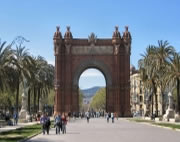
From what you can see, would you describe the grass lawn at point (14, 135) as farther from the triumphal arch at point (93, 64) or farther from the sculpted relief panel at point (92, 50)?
the sculpted relief panel at point (92, 50)

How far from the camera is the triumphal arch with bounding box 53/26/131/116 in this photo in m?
90.0

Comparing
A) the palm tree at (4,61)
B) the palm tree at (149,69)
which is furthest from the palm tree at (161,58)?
the palm tree at (4,61)

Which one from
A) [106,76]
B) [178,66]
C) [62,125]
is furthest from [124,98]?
[62,125]

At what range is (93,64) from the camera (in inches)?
3553

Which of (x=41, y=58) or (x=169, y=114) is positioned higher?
(x=41, y=58)

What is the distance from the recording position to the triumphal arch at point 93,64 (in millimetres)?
90000

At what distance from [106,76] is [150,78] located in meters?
25.8

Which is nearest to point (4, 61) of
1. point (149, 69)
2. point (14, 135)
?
point (14, 135)

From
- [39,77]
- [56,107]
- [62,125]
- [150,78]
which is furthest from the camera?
[56,107]

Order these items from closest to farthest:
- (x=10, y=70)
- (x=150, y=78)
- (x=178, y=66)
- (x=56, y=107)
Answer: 1. (x=10, y=70)
2. (x=178, y=66)
3. (x=150, y=78)
4. (x=56, y=107)

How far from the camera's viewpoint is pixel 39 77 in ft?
239

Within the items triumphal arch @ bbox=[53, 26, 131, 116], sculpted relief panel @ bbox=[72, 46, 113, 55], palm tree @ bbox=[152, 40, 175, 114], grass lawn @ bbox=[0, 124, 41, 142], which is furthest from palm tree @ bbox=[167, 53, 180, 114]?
sculpted relief panel @ bbox=[72, 46, 113, 55]

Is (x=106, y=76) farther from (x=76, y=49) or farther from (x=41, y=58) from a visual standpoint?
(x=41, y=58)

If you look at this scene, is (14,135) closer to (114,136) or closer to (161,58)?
(114,136)
